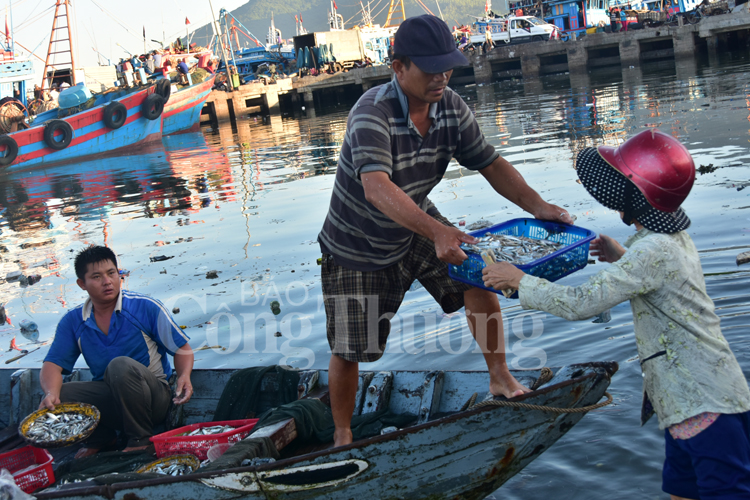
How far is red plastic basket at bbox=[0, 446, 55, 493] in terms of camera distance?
387 centimetres

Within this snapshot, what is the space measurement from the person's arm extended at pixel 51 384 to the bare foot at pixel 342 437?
1.86 m

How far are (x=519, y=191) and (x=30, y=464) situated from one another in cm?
355

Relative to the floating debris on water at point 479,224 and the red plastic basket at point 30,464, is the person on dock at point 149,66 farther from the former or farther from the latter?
the red plastic basket at point 30,464

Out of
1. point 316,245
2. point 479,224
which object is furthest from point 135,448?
point 479,224

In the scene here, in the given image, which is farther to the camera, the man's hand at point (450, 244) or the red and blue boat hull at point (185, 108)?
the red and blue boat hull at point (185, 108)

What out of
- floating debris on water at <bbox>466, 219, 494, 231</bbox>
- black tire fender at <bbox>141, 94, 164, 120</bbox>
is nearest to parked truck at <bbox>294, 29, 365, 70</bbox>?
black tire fender at <bbox>141, 94, 164, 120</bbox>

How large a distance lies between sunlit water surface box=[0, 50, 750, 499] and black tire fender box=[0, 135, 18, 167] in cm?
292

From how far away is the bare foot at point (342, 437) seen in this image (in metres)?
3.60

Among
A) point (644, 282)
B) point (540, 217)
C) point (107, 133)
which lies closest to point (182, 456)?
point (540, 217)

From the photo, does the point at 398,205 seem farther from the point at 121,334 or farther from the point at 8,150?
the point at 8,150

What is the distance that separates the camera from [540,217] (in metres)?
3.39

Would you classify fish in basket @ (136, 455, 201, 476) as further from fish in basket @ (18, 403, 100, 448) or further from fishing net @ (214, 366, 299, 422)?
fishing net @ (214, 366, 299, 422)

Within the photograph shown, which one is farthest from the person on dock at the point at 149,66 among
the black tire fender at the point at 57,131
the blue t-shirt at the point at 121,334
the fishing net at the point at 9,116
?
the blue t-shirt at the point at 121,334

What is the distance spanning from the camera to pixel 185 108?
31156 millimetres
